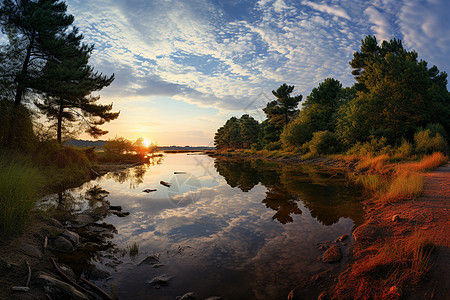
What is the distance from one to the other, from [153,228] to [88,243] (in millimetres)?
2419

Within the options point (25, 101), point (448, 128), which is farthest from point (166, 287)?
point (448, 128)

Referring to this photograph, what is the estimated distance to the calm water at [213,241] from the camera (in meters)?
5.12

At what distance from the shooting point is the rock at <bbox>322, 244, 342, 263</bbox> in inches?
234

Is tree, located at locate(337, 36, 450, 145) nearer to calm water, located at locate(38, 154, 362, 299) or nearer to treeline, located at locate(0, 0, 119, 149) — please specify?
calm water, located at locate(38, 154, 362, 299)

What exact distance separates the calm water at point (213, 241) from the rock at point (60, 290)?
2.90 ft

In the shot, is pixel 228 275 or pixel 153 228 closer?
pixel 228 275

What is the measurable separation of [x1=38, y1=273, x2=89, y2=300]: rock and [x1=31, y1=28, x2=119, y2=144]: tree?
17.6 metres

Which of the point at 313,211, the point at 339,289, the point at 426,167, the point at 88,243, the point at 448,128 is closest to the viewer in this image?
the point at 339,289

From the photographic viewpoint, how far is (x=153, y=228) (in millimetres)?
8883

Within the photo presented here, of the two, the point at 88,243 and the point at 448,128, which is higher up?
the point at 448,128

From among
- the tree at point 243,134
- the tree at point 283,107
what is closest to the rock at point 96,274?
the tree at point 283,107

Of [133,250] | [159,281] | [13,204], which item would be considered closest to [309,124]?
[133,250]

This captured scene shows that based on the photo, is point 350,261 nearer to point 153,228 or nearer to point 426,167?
point 153,228

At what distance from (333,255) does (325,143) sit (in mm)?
37726
